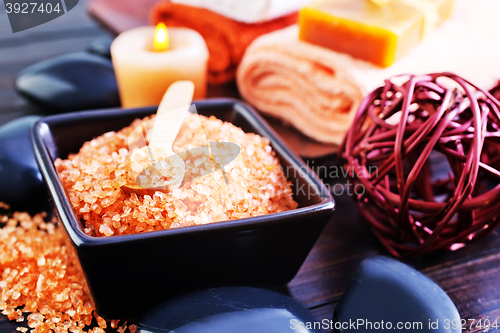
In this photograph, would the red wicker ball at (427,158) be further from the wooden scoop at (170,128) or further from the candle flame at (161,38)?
the candle flame at (161,38)

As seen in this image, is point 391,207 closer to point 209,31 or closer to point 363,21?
point 363,21

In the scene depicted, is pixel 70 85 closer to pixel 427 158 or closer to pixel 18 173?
pixel 18 173

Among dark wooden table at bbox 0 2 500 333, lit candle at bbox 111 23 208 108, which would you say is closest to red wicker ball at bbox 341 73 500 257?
Answer: dark wooden table at bbox 0 2 500 333

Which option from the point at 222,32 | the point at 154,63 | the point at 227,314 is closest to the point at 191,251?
the point at 227,314

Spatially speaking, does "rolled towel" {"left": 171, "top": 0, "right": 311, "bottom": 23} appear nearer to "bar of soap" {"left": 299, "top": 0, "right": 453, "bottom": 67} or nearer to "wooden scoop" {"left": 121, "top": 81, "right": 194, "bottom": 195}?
"bar of soap" {"left": 299, "top": 0, "right": 453, "bottom": 67}

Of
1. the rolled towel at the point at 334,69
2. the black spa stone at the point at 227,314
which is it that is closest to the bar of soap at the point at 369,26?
the rolled towel at the point at 334,69

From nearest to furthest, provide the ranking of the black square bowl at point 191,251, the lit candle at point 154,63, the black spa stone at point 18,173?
the black square bowl at point 191,251 → the black spa stone at point 18,173 → the lit candle at point 154,63
